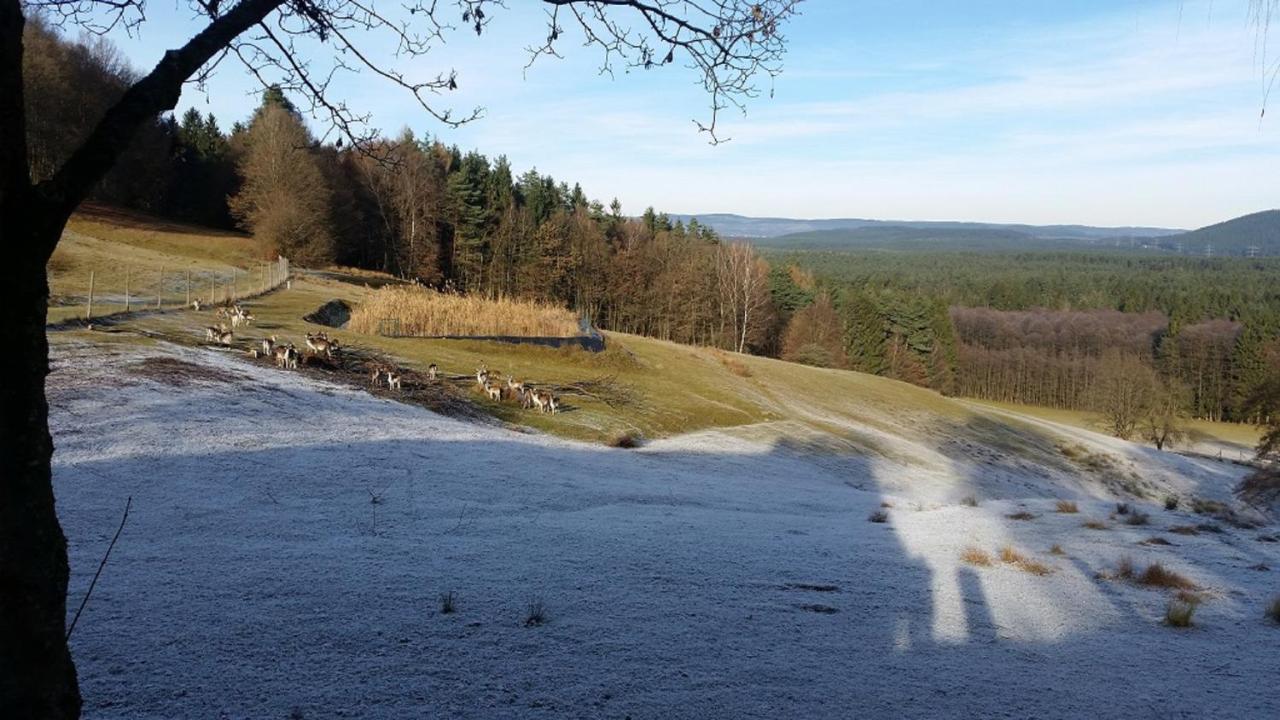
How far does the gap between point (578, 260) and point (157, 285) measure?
37997mm

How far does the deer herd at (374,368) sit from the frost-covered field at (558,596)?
5.50 meters

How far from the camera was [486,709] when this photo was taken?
12.9 feet

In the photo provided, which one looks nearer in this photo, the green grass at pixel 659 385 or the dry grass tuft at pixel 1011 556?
the dry grass tuft at pixel 1011 556

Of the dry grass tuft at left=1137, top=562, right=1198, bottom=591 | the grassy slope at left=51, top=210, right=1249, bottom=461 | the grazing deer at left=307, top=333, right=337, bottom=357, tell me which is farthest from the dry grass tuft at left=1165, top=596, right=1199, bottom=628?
the grazing deer at left=307, top=333, right=337, bottom=357

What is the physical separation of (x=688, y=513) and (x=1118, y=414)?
52342 mm

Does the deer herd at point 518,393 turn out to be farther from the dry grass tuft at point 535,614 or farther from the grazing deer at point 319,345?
the dry grass tuft at point 535,614

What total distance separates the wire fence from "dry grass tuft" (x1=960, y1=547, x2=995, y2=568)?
22776mm

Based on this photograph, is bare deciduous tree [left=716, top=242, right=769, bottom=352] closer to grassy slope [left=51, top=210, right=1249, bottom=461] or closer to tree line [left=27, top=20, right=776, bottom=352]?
tree line [left=27, top=20, right=776, bottom=352]

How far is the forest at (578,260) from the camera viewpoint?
56.0 meters

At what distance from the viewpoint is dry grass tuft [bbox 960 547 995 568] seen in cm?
777

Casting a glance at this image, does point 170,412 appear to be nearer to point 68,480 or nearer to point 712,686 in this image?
point 68,480

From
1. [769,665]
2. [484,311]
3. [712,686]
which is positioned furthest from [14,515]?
[484,311]

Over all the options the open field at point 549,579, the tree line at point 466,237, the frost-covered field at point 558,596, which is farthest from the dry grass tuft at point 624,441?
the tree line at point 466,237

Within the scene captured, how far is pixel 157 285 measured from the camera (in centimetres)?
3741
